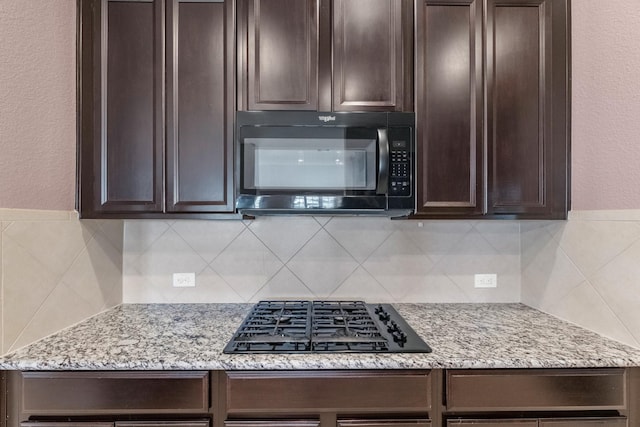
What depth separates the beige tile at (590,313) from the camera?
133 cm

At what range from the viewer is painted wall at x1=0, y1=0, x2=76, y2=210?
3.97 ft

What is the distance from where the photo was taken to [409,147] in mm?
1449

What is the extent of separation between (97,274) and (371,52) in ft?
5.58

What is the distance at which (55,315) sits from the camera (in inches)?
55.7

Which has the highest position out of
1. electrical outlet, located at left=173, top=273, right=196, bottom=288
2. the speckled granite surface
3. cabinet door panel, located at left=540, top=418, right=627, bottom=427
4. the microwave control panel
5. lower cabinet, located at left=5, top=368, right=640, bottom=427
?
the microwave control panel

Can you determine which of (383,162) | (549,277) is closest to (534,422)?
(549,277)

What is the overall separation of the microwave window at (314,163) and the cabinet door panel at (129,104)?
1.55ft

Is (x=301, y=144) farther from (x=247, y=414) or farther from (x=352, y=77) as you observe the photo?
(x=247, y=414)

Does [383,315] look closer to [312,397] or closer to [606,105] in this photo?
[312,397]

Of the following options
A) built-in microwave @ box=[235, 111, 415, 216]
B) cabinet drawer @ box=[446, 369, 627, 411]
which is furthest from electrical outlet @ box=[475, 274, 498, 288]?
built-in microwave @ box=[235, 111, 415, 216]

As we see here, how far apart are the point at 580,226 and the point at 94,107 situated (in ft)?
7.35

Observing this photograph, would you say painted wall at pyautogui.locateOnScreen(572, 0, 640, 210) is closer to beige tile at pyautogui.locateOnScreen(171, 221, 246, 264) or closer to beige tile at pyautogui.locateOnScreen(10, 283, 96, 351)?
beige tile at pyautogui.locateOnScreen(171, 221, 246, 264)

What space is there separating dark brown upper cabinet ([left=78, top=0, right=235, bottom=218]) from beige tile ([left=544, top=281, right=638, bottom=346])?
1663mm

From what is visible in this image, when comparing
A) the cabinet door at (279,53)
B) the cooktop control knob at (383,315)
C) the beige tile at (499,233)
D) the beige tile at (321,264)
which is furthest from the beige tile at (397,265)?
the cabinet door at (279,53)
